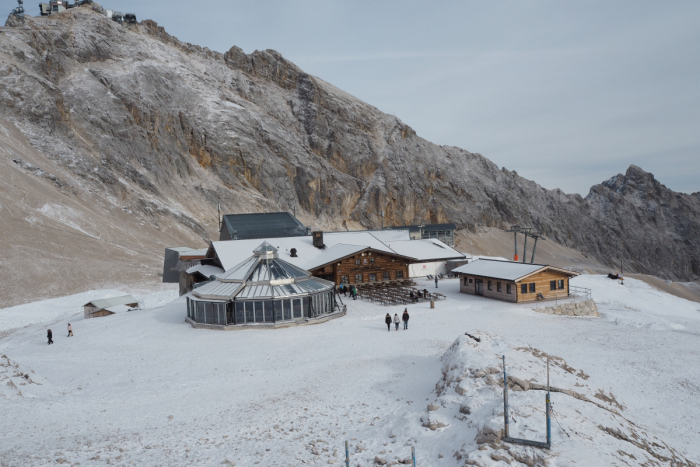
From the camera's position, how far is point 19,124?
77062 millimetres

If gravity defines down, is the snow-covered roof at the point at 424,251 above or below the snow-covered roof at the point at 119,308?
above

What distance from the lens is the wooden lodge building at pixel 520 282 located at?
31781mm

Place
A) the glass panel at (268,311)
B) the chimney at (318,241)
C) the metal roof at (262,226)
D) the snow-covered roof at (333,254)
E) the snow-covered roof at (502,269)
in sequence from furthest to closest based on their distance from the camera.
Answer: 1. the metal roof at (262,226)
2. the chimney at (318,241)
3. the snow-covered roof at (333,254)
4. the snow-covered roof at (502,269)
5. the glass panel at (268,311)

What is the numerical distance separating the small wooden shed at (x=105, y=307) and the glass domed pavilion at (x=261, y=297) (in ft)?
40.8

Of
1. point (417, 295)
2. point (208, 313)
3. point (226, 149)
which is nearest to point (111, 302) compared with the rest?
point (208, 313)

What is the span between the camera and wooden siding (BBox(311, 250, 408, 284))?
38500 millimetres

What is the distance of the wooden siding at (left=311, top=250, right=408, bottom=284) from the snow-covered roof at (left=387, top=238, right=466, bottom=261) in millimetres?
4574

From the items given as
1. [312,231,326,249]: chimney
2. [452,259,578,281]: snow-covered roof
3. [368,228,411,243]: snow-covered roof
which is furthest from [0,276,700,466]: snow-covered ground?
[368,228,411,243]: snow-covered roof

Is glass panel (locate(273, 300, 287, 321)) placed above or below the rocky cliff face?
below

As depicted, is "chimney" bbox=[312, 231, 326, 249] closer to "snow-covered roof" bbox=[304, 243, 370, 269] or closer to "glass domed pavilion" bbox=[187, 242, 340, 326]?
"snow-covered roof" bbox=[304, 243, 370, 269]

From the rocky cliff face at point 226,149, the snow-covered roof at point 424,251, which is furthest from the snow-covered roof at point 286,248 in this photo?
A: the rocky cliff face at point 226,149

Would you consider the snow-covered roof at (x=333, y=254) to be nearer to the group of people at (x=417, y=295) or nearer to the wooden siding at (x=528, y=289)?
the group of people at (x=417, y=295)

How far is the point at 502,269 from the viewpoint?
34406 mm

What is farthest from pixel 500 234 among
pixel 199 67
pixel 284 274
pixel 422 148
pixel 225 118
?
pixel 284 274
